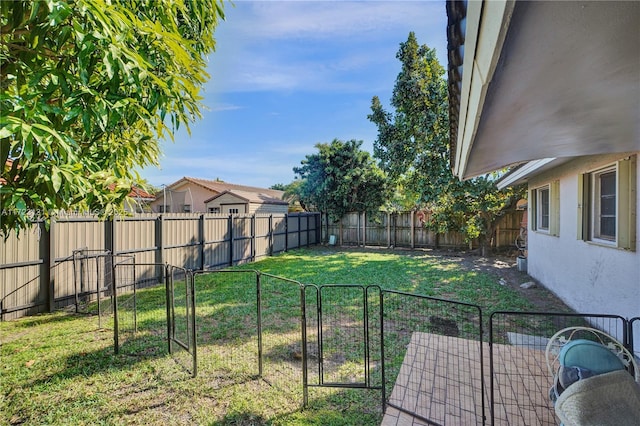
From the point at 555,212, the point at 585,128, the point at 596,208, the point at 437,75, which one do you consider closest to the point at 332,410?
the point at 585,128

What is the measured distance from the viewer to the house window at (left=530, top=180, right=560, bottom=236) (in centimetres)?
557

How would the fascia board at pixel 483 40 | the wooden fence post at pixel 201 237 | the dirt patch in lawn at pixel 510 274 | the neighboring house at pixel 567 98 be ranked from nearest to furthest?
the fascia board at pixel 483 40, the neighboring house at pixel 567 98, the dirt patch in lawn at pixel 510 274, the wooden fence post at pixel 201 237

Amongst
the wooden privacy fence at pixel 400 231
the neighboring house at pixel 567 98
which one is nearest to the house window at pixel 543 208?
the neighboring house at pixel 567 98

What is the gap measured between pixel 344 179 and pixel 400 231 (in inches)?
137

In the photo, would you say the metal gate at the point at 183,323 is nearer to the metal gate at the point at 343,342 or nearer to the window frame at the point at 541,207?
the metal gate at the point at 343,342

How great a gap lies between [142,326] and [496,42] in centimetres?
525

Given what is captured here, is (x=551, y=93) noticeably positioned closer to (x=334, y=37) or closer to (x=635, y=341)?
(x=635, y=341)

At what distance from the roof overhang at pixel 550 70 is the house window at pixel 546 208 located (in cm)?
407

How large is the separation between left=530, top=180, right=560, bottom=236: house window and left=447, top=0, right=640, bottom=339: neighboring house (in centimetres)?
130

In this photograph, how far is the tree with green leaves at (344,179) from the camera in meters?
13.7

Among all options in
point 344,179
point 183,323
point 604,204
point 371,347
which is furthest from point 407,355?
point 344,179

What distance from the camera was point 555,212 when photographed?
18.4ft

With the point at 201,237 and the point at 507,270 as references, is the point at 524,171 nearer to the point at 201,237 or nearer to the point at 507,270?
the point at 507,270

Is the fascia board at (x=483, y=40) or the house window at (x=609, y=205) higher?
the fascia board at (x=483, y=40)
